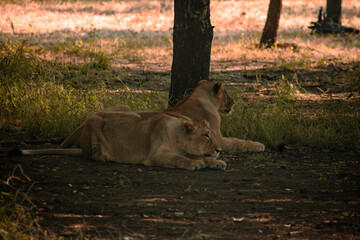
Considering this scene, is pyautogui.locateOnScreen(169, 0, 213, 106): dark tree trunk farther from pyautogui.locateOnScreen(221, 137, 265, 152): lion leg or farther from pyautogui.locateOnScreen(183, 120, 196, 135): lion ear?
pyautogui.locateOnScreen(183, 120, 196, 135): lion ear

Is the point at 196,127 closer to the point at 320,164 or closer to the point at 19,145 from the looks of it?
the point at 320,164

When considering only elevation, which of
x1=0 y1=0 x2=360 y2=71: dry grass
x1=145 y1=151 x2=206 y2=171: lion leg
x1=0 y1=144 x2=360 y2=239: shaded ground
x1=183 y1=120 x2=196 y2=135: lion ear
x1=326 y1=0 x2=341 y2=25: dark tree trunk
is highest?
x1=326 y1=0 x2=341 y2=25: dark tree trunk

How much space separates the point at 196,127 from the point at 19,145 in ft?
7.35

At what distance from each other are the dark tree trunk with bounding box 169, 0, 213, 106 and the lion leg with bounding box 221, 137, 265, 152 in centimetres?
132

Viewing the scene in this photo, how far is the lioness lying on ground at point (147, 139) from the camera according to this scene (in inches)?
204

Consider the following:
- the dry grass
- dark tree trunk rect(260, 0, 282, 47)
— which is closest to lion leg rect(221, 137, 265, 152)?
the dry grass

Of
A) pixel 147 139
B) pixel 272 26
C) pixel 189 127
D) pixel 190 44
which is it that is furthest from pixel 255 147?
pixel 272 26

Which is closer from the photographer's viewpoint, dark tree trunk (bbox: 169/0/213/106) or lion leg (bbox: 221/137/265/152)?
lion leg (bbox: 221/137/265/152)

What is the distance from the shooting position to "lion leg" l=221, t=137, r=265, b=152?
5.81 metres

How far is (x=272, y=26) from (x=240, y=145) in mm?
7764

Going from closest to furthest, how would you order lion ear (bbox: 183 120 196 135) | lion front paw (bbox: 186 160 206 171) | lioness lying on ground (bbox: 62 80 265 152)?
lion front paw (bbox: 186 160 206 171) → lion ear (bbox: 183 120 196 135) → lioness lying on ground (bbox: 62 80 265 152)

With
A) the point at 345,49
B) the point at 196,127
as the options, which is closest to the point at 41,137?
the point at 196,127

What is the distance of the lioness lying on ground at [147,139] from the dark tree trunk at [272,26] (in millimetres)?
8126

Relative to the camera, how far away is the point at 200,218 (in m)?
3.83
